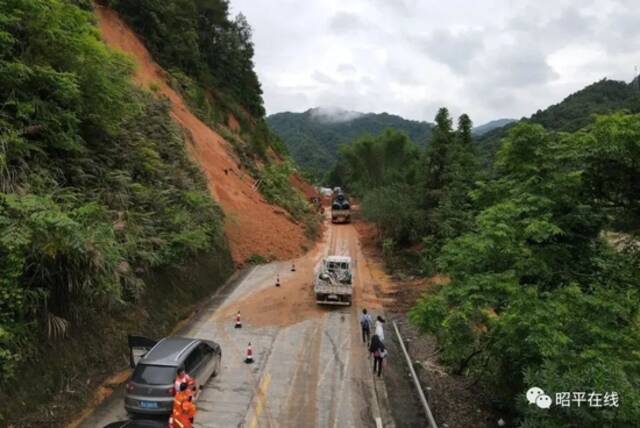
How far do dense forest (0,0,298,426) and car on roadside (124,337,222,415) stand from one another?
1.54m

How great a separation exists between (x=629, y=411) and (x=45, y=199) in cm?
1108

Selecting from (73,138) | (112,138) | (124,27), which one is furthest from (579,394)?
(124,27)

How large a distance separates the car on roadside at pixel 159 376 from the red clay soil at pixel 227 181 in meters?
16.4

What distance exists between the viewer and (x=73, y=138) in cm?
1417

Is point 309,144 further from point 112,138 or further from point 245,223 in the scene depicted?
point 112,138

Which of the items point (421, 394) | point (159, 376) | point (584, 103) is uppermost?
point (584, 103)

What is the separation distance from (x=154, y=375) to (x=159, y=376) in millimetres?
115

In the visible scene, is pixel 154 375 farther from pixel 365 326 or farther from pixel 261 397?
pixel 365 326

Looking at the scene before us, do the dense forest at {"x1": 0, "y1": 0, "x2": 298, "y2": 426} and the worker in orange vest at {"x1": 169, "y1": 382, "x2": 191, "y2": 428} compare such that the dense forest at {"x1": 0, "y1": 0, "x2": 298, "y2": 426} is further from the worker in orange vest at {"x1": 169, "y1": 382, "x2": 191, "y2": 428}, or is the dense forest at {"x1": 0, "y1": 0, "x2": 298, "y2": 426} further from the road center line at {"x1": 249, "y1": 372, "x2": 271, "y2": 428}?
the road center line at {"x1": 249, "y1": 372, "x2": 271, "y2": 428}

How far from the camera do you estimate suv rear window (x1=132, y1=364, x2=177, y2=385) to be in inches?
399

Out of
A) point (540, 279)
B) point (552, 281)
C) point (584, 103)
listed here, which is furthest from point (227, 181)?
point (584, 103)

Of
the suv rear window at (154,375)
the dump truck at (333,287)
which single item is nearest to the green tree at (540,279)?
the suv rear window at (154,375)

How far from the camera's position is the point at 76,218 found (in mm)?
10898

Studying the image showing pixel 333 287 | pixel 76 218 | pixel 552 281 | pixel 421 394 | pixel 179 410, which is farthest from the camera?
pixel 333 287
